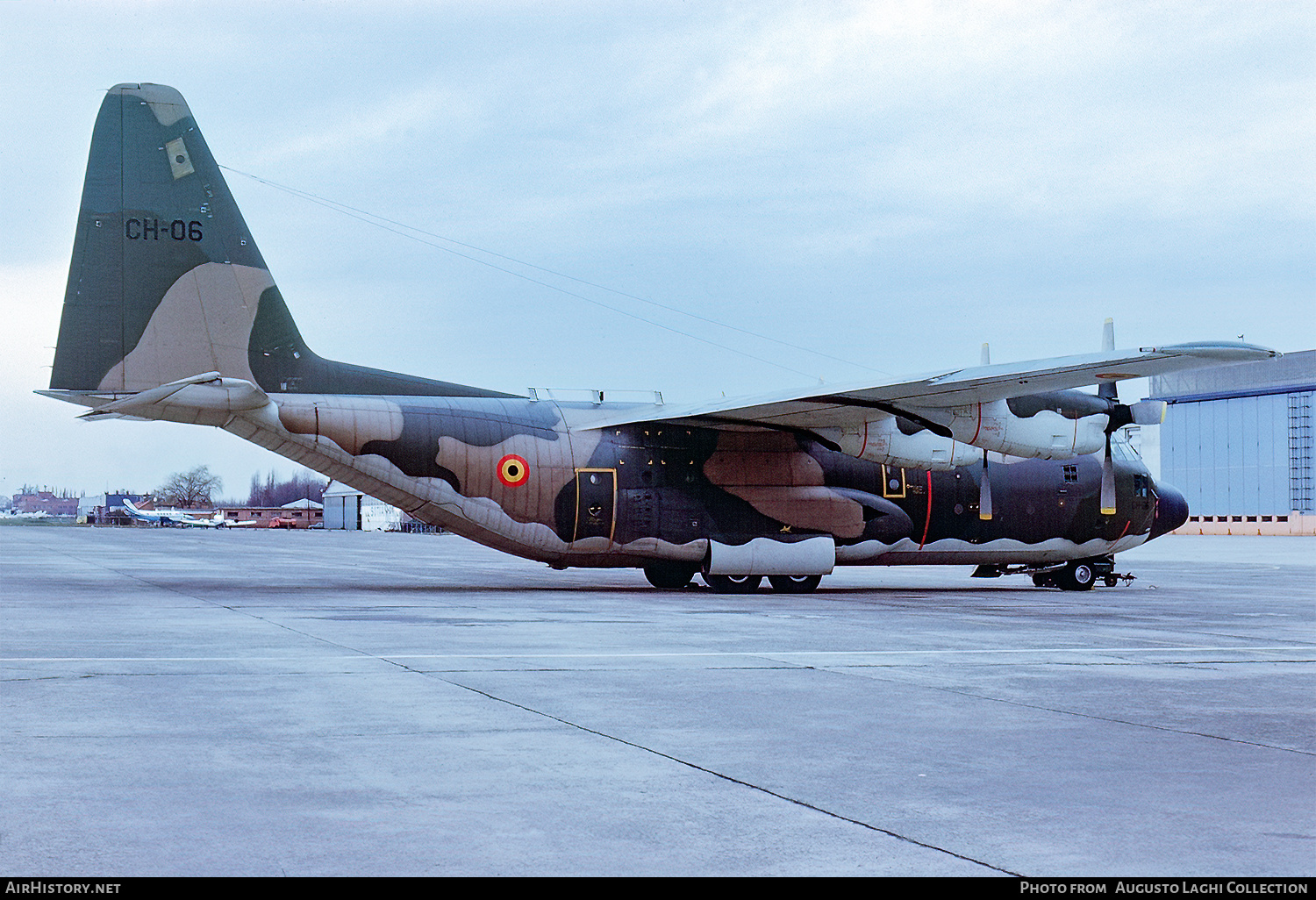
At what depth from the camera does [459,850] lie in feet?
17.5

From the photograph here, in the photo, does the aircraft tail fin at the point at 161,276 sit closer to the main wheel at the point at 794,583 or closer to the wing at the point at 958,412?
the wing at the point at 958,412

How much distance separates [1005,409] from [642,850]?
2006cm

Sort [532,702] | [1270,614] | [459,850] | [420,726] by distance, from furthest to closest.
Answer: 1. [1270,614]
2. [532,702]
3. [420,726]
4. [459,850]

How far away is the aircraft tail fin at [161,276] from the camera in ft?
71.4

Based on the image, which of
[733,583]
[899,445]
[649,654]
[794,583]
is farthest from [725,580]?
[649,654]

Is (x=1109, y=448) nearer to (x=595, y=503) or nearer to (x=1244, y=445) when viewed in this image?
(x=595, y=503)

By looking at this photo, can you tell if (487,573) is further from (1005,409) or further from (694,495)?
(1005,409)

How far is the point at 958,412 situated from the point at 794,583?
4881 mm

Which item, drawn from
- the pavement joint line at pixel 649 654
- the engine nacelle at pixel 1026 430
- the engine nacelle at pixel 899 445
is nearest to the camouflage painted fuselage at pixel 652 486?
the engine nacelle at pixel 899 445

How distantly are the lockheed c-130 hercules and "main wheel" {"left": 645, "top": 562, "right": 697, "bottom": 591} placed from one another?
0.14 feet

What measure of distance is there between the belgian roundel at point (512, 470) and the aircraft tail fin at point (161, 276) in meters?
3.28

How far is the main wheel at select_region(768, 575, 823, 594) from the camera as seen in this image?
1007 inches

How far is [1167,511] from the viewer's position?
28422mm

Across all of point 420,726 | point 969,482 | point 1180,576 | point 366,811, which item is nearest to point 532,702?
point 420,726
